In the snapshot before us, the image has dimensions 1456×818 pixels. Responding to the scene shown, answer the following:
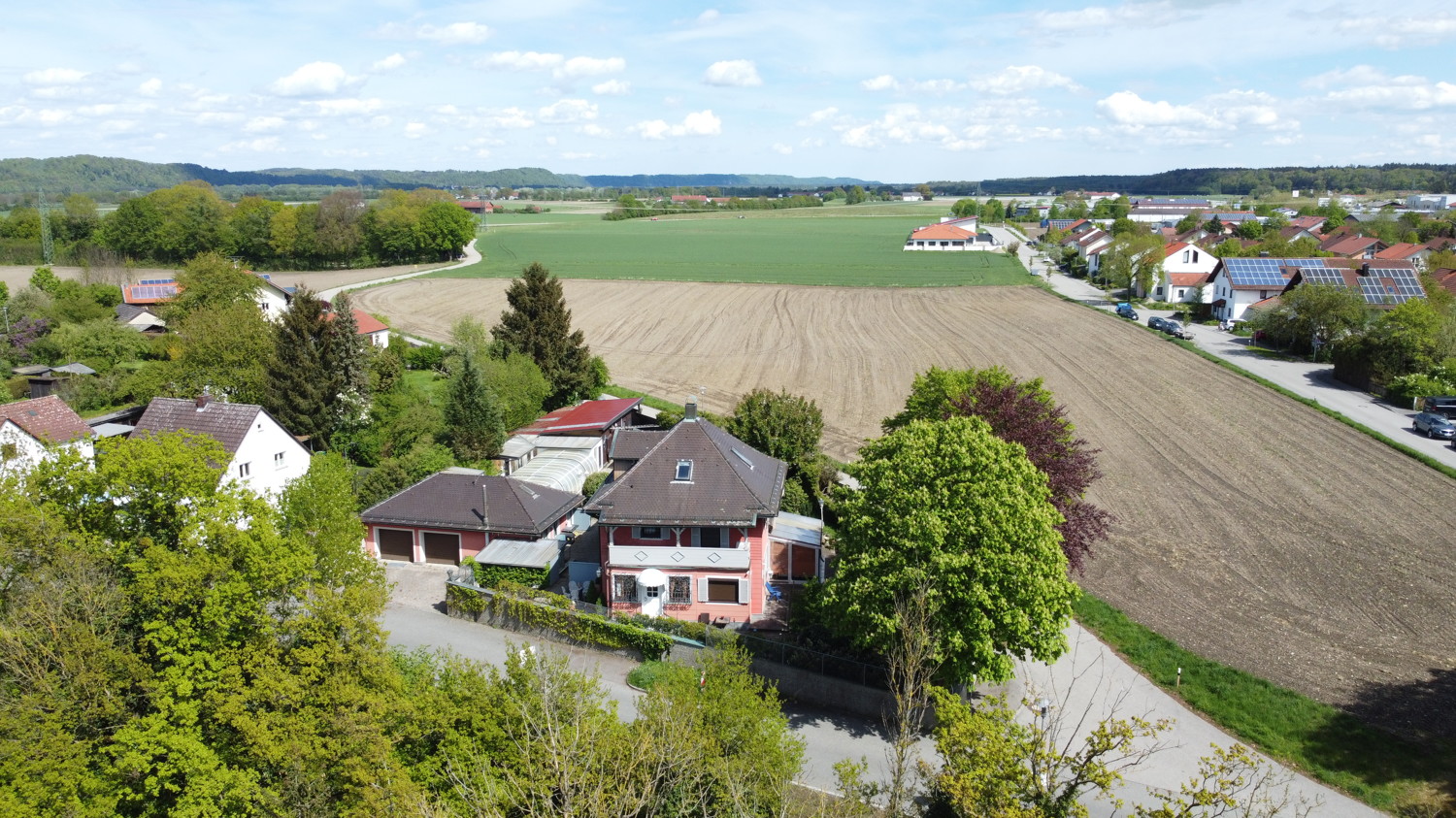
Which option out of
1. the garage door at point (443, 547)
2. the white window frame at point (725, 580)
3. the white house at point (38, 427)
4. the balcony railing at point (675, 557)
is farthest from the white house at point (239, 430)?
the white window frame at point (725, 580)

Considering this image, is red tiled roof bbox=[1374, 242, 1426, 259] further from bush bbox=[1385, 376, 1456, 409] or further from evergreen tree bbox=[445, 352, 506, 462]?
evergreen tree bbox=[445, 352, 506, 462]

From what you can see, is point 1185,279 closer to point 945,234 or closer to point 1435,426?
point 1435,426

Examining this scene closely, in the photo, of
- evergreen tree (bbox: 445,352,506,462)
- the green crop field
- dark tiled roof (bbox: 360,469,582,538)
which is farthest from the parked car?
the green crop field

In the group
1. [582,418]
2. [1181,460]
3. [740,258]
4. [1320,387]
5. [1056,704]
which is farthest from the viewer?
[740,258]

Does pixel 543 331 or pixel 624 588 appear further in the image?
pixel 543 331

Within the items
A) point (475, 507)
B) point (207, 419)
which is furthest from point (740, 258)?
point (475, 507)

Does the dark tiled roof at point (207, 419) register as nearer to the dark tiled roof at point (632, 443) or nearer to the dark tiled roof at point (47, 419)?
the dark tiled roof at point (47, 419)

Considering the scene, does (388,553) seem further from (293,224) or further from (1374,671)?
(293,224)

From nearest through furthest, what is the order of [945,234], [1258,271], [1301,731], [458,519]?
[1301,731] → [458,519] → [1258,271] → [945,234]
